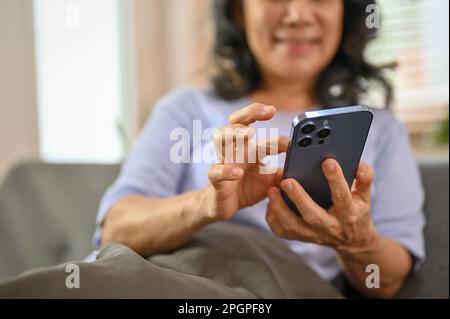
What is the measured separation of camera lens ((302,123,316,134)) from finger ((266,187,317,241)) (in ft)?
0.36

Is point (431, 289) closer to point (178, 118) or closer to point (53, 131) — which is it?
point (178, 118)

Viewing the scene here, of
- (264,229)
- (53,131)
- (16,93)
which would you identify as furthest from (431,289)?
(16,93)

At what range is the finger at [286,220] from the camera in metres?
0.54

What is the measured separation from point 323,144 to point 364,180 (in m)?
0.09

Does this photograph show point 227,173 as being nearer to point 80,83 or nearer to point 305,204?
point 305,204

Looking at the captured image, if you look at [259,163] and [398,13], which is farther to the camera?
[398,13]

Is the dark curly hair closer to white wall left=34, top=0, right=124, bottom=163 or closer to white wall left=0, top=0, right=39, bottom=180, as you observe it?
white wall left=34, top=0, right=124, bottom=163

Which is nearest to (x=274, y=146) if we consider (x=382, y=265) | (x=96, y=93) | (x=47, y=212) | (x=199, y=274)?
(x=199, y=274)

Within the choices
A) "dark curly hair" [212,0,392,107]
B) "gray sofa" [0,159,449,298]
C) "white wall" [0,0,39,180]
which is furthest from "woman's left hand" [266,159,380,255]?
"white wall" [0,0,39,180]

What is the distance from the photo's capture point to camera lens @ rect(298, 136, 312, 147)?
46 centimetres

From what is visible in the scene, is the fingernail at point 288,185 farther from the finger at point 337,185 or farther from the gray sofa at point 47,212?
the gray sofa at point 47,212

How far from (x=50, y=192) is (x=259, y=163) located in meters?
0.72

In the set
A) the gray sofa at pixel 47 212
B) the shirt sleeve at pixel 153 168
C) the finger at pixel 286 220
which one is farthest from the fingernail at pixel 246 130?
the gray sofa at pixel 47 212
